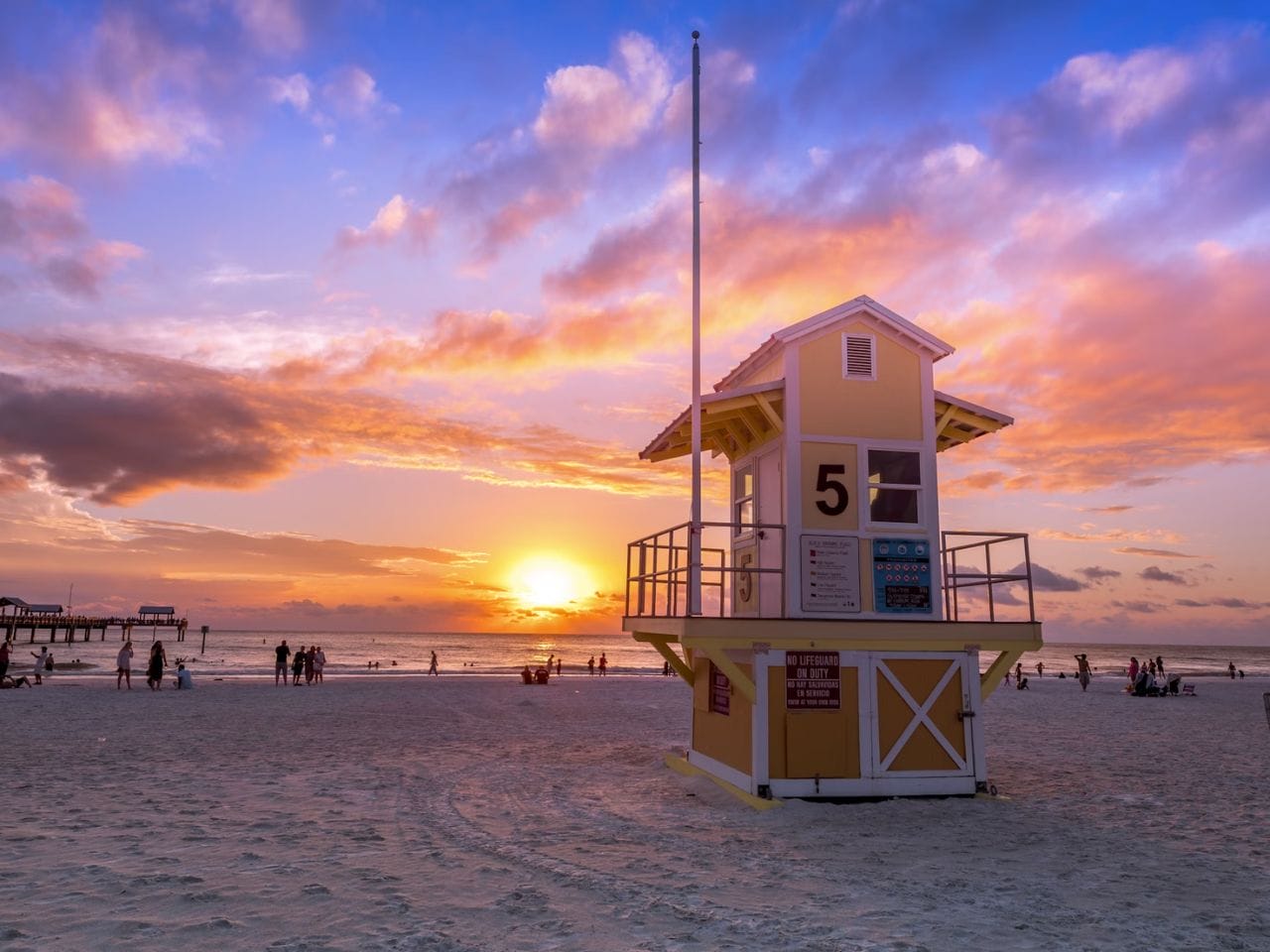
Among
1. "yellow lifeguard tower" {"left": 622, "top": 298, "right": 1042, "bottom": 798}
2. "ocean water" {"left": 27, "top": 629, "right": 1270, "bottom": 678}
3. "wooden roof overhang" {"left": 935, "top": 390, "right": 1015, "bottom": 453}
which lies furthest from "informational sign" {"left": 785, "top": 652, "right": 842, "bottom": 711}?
"ocean water" {"left": 27, "top": 629, "right": 1270, "bottom": 678}

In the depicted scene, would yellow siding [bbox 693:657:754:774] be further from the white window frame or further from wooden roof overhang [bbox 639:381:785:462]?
wooden roof overhang [bbox 639:381:785:462]

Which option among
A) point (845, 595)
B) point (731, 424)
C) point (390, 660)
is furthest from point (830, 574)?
point (390, 660)

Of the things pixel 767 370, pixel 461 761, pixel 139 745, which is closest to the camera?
pixel 767 370

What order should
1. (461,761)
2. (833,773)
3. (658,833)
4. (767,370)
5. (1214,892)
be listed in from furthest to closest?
(461,761), (767,370), (833,773), (658,833), (1214,892)

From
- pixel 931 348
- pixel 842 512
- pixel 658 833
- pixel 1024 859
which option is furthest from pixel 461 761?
pixel 931 348

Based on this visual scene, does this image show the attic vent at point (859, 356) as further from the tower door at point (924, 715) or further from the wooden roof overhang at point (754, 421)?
the tower door at point (924, 715)

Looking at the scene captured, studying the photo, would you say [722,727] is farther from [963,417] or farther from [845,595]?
[963,417]

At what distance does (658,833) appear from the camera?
36.4ft

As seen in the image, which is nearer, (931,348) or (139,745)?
(931,348)

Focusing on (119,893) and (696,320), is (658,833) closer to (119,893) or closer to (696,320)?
(119,893)

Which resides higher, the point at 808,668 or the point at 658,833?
the point at 808,668

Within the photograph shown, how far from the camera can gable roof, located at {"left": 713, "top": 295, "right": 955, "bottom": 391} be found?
46.1ft

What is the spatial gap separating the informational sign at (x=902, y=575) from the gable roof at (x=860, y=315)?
3329 millimetres

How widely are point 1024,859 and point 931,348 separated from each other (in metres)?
8.08
